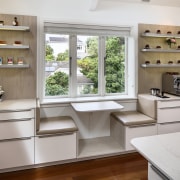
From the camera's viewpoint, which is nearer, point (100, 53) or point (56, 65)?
point (56, 65)

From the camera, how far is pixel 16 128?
8.28 ft

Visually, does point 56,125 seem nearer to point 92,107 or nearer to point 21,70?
point 92,107

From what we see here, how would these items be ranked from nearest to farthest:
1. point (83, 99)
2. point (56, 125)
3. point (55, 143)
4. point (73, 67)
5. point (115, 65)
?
point (55, 143) < point (56, 125) < point (83, 99) < point (73, 67) < point (115, 65)

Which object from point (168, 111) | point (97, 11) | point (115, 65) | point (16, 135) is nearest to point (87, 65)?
point (115, 65)

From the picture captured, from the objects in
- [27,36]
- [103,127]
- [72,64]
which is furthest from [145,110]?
[27,36]

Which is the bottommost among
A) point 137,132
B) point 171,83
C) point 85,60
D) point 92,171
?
point 92,171

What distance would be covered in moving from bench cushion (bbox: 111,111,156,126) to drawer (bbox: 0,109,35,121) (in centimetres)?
134

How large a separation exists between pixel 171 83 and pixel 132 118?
1.03 meters

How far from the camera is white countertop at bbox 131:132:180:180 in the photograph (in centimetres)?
102

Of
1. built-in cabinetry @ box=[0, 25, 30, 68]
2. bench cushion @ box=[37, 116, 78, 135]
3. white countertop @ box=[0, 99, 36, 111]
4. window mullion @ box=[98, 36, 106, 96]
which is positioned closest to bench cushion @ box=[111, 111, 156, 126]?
window mullion @ box=[98, 36, 106, 96]

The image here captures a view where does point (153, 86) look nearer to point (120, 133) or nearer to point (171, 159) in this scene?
point (120, 133)

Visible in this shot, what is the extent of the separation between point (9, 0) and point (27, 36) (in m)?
0.56

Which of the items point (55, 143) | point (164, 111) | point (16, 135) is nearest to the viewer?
point (16, 135)

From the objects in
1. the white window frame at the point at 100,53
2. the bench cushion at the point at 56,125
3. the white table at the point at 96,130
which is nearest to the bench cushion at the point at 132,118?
the white table at the point at 96,130
